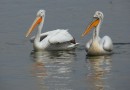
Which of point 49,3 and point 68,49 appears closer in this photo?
point 68,49

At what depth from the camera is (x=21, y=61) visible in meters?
14.1

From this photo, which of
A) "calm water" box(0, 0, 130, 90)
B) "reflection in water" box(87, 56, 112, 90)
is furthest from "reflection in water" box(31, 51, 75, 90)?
"reflection in water" box(87, 56, 112, 90)

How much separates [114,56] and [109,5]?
8.18 metres

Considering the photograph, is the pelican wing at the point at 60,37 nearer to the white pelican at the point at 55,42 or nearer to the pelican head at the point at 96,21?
the white pelican at the point at 55,42

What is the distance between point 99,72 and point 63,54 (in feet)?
9.16

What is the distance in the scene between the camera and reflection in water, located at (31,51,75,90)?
11.4m

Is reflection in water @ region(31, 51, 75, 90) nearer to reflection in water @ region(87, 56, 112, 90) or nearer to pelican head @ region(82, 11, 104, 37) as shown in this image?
reflection in water @ region(87, 56, 112, 90)

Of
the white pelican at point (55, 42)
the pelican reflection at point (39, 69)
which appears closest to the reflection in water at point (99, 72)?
the pelican reflection at point (39, 69)

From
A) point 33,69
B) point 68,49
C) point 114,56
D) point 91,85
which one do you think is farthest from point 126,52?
point 91,85

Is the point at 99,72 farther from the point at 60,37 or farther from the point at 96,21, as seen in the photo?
the point at 60,37

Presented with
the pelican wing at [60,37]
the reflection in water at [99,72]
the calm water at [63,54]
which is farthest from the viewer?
the pelican wing at [60,37]

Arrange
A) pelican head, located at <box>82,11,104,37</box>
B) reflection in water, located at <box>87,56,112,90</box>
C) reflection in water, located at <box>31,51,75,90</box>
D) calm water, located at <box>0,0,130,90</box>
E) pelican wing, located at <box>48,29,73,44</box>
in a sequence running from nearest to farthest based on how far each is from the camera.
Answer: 1. reflection in water, located at <box>87,56,112,90</box>
2. reflection in water, located at <box>31,51,75,90</box>
3. calm water, located at <box>0,0,130,90</box>
4. pelican head, located at <box>82,11,104,37</box>
5. pelican wing, located at <box>48,29,73,44</box>

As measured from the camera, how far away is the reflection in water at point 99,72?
11.3 meters

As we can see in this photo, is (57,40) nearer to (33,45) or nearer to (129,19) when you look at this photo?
(33,45)
